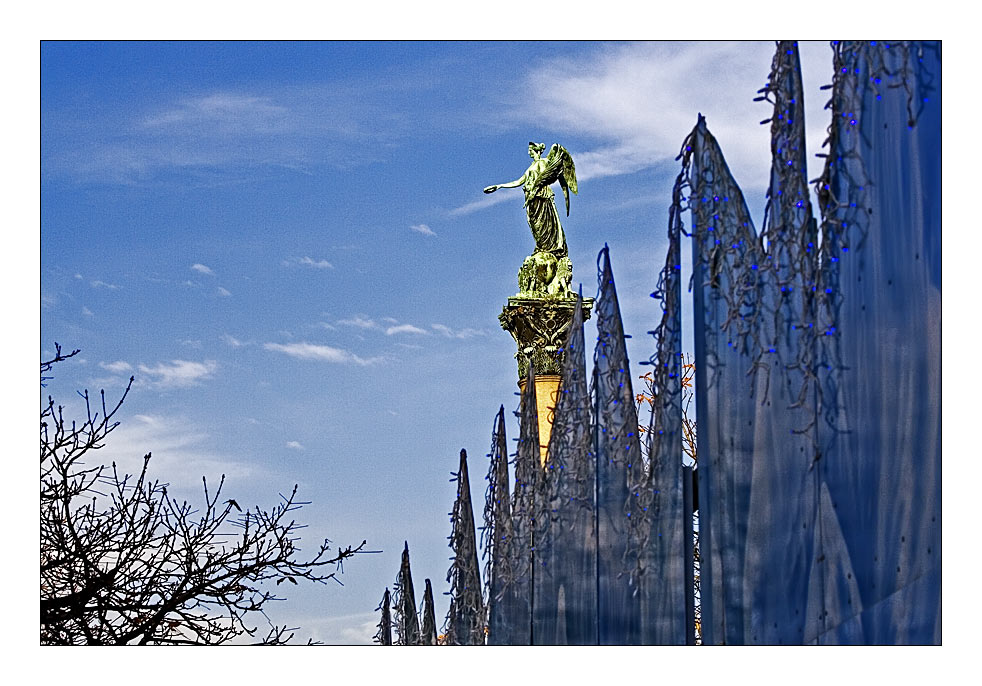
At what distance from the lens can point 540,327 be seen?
2219cm

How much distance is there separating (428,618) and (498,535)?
4267mm

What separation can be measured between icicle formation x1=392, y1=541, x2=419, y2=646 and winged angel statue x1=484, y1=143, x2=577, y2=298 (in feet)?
18.4

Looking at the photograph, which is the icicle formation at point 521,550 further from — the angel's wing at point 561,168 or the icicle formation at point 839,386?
the angel's wing at point 561,168

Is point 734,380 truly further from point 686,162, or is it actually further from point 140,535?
point 140,535

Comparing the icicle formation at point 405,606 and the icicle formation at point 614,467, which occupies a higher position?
the icicle formation at point 614,467

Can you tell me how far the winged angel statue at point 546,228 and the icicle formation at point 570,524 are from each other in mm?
10135

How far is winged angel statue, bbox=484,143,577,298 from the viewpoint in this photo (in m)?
22.1

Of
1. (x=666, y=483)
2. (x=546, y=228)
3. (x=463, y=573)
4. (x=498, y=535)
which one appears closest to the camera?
(x=666, y=483)

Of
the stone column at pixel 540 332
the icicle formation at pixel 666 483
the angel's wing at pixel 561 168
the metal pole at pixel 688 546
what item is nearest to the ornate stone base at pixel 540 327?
the stone column at pixel 540 332

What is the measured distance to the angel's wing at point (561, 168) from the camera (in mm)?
22109

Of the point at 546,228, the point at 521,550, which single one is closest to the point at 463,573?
the point at 521,550

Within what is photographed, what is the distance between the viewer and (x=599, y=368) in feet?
34.9

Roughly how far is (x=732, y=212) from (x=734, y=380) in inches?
39.9

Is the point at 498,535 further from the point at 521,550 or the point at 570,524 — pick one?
the point at 570,524
